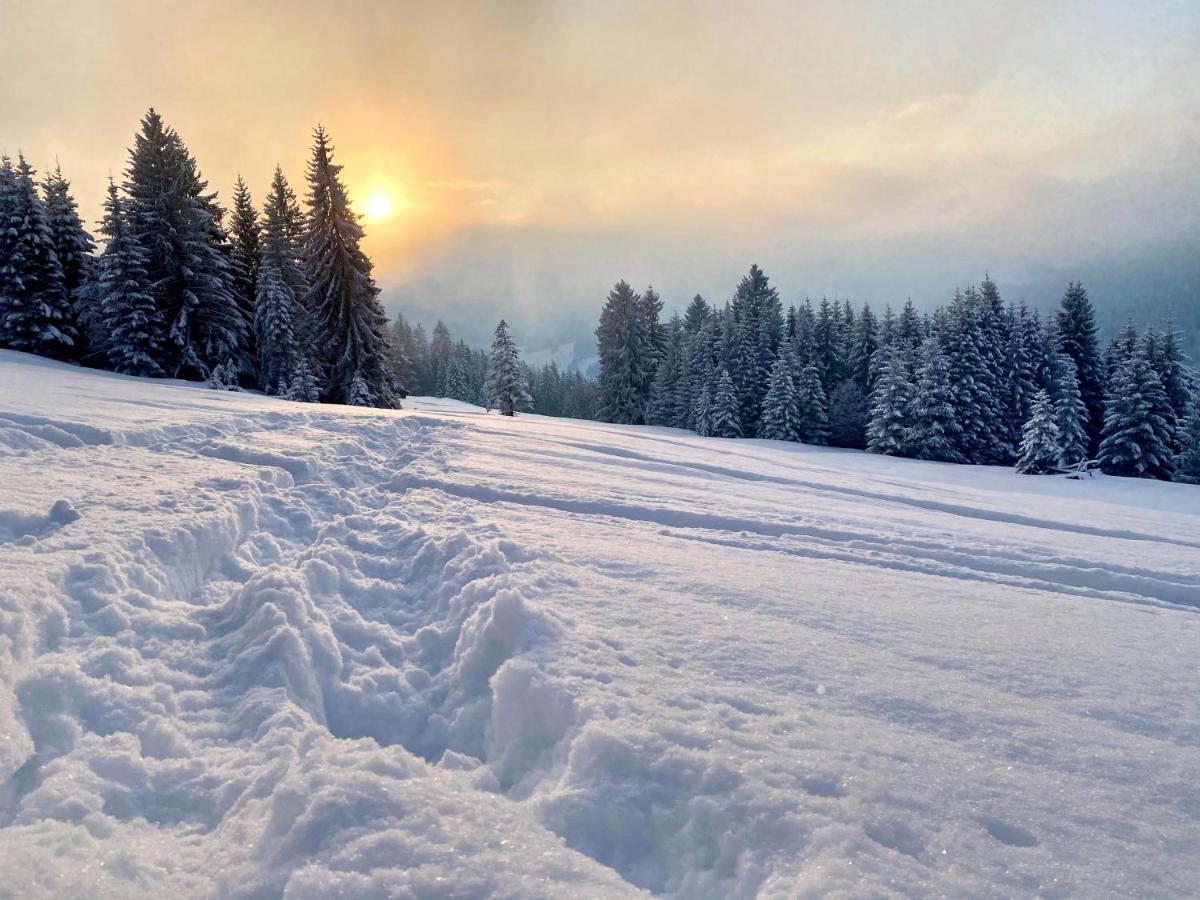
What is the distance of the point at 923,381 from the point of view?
3148 centimetres

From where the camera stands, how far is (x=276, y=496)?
5953mm

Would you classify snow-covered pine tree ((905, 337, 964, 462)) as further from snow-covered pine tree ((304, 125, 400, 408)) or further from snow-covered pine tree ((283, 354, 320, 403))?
snow-covered pine tree ((283, 354, 320, 403))

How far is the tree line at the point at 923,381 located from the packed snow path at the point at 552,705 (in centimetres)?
2371

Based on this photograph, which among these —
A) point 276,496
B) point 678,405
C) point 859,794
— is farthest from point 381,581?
point 678,405

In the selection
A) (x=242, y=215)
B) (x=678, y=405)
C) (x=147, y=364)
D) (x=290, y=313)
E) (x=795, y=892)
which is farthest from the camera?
(x=678, y=405)

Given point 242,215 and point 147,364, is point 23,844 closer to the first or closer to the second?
point 147,364

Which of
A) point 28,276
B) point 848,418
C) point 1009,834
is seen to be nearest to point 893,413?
point 848,418

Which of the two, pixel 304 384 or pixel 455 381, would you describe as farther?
pixel 455 381

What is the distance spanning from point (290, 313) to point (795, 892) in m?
31.1

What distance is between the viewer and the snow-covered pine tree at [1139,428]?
27.3 metres

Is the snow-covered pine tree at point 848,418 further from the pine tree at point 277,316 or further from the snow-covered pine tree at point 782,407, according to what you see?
the pine tree at point 277,316

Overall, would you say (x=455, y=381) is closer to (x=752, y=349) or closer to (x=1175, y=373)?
(x=752, y=349)

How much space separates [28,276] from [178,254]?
551cm

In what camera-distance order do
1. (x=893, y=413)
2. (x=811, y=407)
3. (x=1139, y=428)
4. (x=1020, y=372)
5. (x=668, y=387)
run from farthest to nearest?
(x=668, y=387), (x=811, y=407), (x=1020, y=372), (x=893, y=413), (x=1139, y=428)
